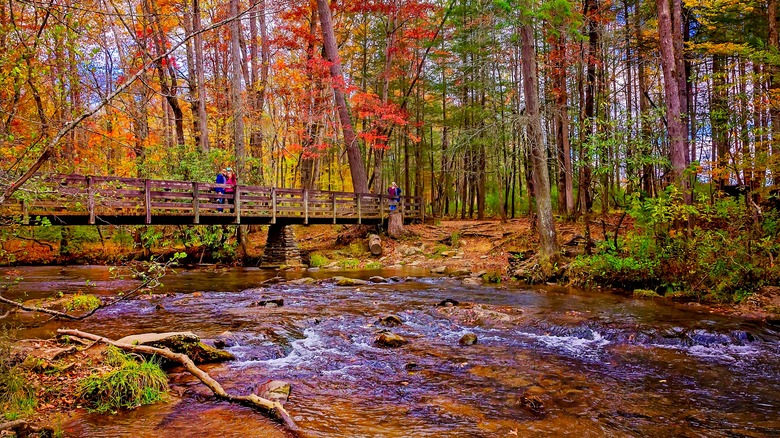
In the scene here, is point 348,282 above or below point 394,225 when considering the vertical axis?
below

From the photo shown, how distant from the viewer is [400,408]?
473 centimetres

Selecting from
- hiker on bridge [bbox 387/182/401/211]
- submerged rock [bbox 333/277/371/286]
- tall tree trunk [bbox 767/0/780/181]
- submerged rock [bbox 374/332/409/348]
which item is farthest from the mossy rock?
hiker on bridge [bbox 387/182/401/211]

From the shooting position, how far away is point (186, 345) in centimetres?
598

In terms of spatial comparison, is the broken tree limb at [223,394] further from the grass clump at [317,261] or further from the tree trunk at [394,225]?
the tree trunk at [394,225]

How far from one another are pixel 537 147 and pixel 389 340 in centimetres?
779

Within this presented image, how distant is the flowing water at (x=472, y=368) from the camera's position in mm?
4305

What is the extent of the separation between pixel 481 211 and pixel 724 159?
18.0 m

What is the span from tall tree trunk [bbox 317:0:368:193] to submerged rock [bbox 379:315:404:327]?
12309 mm

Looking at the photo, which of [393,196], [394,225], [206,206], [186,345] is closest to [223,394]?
[186,345]

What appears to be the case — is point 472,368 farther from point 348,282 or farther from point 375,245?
point 375,245

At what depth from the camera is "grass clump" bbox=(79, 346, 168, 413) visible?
14.9ft

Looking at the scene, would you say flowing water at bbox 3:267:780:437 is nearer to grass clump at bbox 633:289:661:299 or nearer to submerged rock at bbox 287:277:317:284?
grass clump at bbox 633:289:661:299

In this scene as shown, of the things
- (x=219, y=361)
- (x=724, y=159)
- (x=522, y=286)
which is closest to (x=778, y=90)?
(x=724, y=159)

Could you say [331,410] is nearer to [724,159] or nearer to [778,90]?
[724,159]
